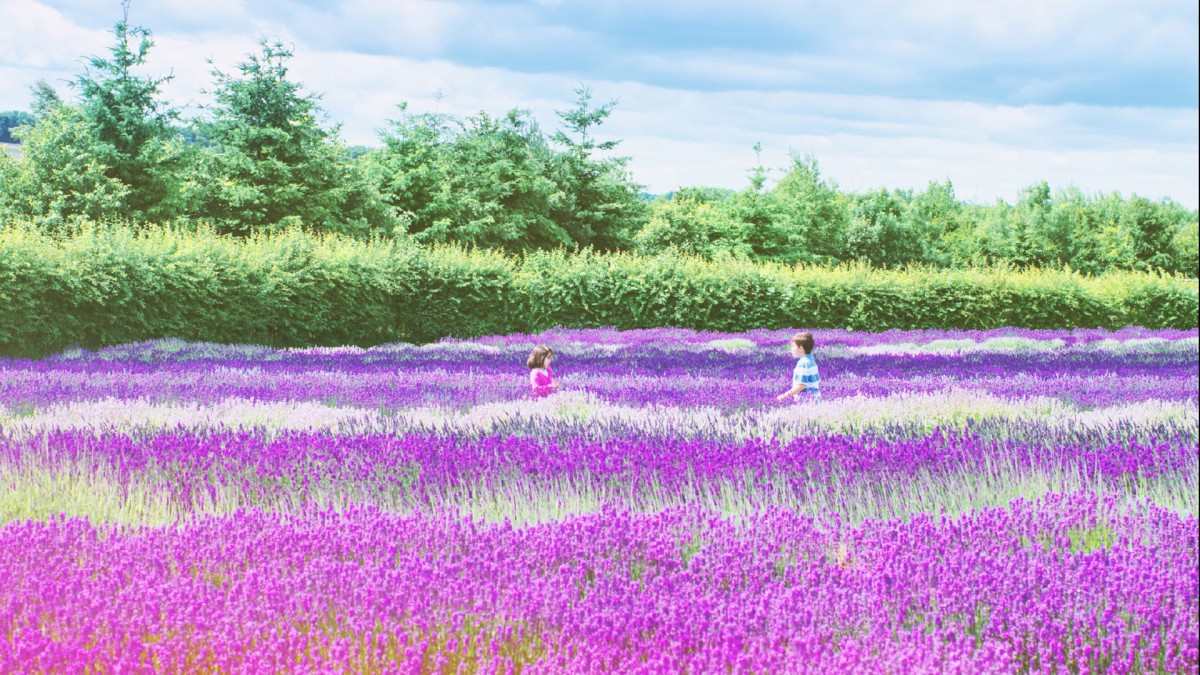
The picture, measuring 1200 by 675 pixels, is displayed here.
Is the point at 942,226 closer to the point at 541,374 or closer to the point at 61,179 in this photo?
the point at 61,179

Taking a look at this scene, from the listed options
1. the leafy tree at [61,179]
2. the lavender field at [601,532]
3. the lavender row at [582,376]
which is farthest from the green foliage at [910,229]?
the lavender field at [601,532]

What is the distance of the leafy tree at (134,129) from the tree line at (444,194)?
4 cm

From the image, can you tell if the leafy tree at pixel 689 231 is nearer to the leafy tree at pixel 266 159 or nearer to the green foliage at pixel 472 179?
the green foliage at pixel 472 179

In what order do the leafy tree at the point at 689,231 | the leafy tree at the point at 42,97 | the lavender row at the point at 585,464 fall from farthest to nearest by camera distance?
the leafy tree at the point at 689,231, the leafy tree at the point at 42,97, the lavender row at the point at 585,464

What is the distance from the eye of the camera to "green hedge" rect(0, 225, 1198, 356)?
14.5 metres

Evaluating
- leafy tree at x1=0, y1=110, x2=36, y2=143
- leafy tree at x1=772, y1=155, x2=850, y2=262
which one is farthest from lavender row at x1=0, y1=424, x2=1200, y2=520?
leafy tree at x1=772, y1=155, x2=850, y2=262

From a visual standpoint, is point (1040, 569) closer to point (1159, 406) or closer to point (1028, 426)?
point (1028, 426)

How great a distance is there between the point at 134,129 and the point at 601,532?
84.8 ft

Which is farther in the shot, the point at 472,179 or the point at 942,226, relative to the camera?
the point at 942,226

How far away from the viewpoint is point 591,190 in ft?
115

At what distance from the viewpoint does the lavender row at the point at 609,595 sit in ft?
8.51

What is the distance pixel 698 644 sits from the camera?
2729mm

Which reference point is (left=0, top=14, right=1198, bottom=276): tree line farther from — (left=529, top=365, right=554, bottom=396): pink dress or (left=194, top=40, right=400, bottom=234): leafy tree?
→ (left=529, top=365, right=554, bottom=396): pink dress

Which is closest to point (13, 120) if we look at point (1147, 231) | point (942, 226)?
point (942, 226)
